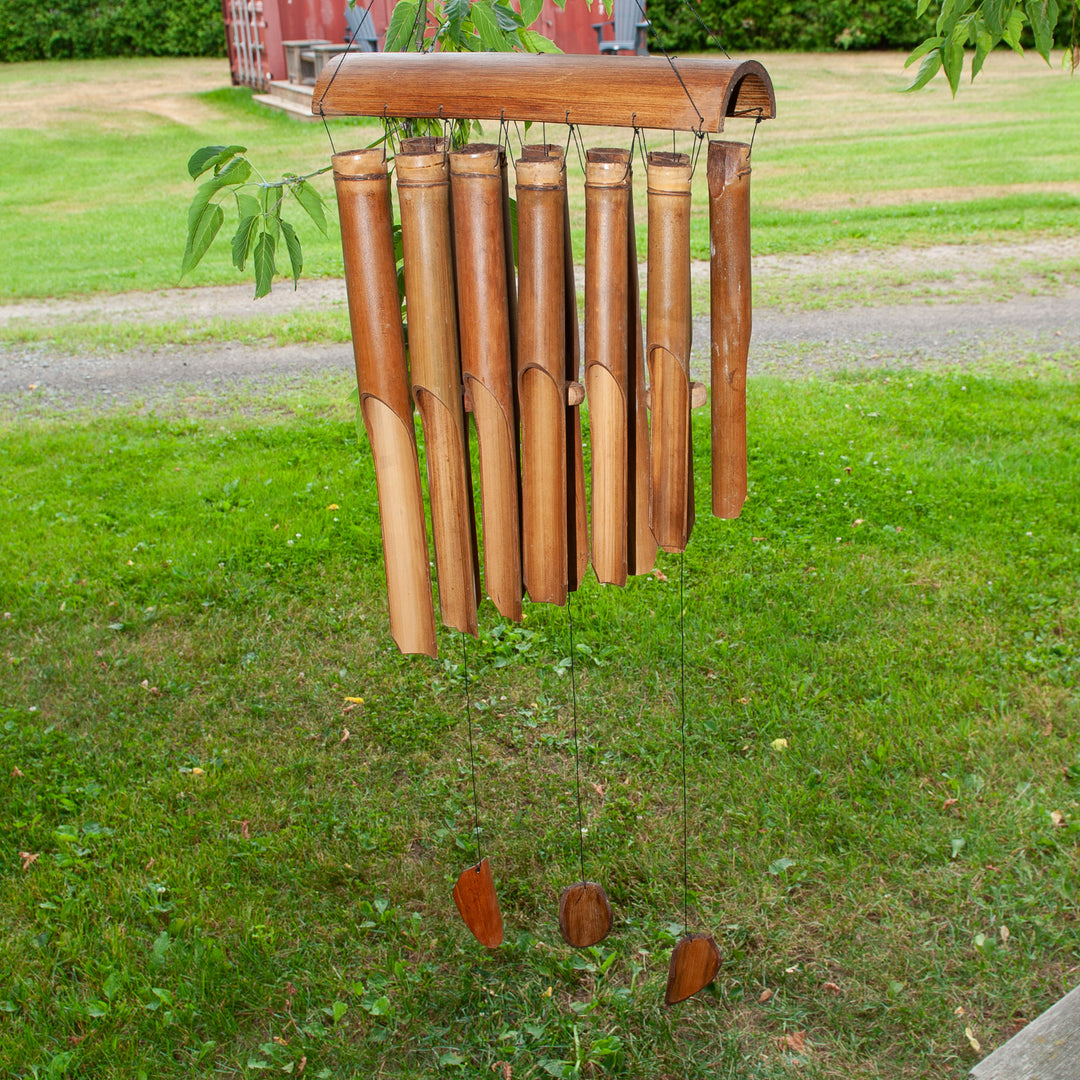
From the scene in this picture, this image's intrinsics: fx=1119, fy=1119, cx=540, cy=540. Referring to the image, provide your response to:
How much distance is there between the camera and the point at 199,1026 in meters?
3.17

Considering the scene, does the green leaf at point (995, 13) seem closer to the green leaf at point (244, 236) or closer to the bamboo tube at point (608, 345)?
the bamboo tube at point (608, 345)

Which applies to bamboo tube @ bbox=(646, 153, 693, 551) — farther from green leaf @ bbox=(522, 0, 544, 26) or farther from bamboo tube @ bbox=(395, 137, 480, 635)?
green leaf @ bbox=(522, 0, 544, 26)

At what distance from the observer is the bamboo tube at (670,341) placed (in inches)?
80.0

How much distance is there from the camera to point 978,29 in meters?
3.44

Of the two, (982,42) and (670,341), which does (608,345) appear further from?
(982,42)

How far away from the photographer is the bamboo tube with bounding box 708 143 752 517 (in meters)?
2.02

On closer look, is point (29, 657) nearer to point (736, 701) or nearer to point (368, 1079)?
point (368, 1079)

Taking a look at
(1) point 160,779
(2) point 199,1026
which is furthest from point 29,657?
(2) point 199,1026

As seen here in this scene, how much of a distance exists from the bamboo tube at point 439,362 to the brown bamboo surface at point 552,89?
0.44 feet

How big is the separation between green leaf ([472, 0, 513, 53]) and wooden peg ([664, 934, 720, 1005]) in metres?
2.15

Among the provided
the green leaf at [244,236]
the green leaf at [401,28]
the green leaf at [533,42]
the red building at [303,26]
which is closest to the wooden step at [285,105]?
the red building at [303,26]

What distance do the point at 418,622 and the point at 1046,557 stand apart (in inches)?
154

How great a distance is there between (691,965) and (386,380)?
1.52m

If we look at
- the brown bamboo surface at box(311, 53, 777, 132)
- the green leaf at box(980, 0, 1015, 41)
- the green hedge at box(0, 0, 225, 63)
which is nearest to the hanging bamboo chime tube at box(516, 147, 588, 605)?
the brown bamboo surface at box(311, 53, 777, 132)
